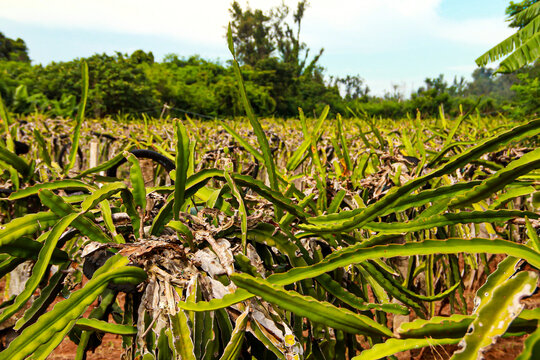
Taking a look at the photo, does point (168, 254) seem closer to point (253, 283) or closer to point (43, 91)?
point (253, 283)

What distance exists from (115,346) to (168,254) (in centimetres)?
243

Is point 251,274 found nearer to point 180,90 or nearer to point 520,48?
point 520,48

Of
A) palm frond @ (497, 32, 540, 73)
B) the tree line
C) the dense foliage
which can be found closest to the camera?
the dense foliage

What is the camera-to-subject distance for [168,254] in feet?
1.78

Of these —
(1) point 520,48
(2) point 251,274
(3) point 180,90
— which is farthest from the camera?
(3) point 180,90

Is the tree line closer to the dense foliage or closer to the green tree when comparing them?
the green tree

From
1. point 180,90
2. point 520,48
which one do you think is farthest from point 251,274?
point 180,90

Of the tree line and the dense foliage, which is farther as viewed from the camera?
the tree line

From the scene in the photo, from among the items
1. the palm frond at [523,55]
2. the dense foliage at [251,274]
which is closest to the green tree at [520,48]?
the palm frond at [523,55]

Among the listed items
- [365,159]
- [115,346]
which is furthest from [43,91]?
[365,159]

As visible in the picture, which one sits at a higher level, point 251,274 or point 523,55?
point 523,55

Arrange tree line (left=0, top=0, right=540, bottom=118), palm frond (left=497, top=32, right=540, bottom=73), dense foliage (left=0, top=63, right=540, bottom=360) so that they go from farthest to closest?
tree line (left=0, top=0, right=540, bottom=118), palm frond (left=497, top=32, right=540, bottom=73), dense foliage (left=0, top=63, right=540, bottom=360)

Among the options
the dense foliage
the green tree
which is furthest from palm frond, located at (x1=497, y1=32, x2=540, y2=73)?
the dense foliage

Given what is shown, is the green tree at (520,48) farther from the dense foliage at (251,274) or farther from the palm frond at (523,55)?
the dense foliage at (251,274)
